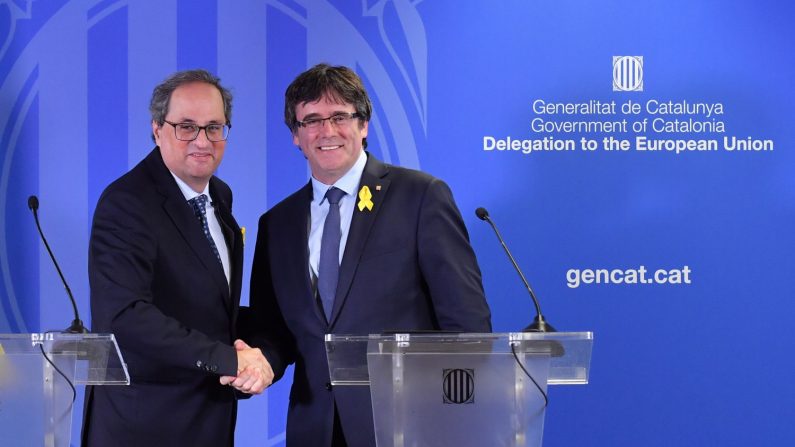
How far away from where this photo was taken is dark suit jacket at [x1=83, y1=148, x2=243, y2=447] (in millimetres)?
2912

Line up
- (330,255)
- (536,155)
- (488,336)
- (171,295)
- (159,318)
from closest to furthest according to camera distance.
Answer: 1. (488,336)
2. (159,318)
3. (171,295)
4. (330,255)
5. (536,155)

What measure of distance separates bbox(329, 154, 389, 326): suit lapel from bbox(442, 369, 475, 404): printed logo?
0.74 metres

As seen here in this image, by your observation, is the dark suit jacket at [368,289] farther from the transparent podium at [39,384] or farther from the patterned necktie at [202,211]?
the transparent podium at [39,384]

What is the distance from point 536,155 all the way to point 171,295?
1.96m

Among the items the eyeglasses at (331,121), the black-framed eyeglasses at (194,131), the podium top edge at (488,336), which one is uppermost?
the eyeglasses at (331,121)

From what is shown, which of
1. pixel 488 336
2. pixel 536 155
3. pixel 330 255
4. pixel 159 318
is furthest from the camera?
pixel 536 155

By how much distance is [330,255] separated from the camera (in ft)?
10.4

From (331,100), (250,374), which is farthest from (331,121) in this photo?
(250,374)

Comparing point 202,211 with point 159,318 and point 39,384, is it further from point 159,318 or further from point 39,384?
point 39,384

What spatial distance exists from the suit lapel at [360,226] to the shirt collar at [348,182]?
2 cm

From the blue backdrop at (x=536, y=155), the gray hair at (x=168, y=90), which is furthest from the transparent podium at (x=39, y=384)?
the blue backdrop at (x=536, y=155)

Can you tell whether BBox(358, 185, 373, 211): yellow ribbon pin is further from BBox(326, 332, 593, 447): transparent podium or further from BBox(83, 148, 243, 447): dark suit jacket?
BBox(326, 332, 593, 447): transparent podium

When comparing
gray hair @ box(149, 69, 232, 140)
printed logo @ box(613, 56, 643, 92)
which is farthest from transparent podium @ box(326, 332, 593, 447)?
printed logo @ box(613, 56, 643, 92)

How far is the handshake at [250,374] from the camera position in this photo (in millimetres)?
2939
